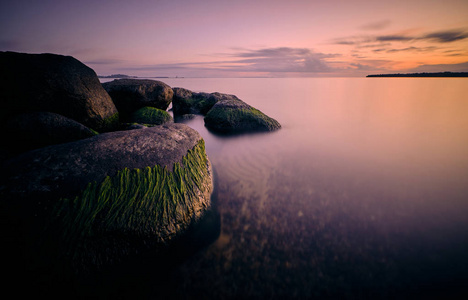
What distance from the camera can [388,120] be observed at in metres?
12.0

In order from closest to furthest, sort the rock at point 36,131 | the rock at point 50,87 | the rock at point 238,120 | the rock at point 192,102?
1. the rock at point 36,131
2. the rock at point 50,87
3. the rock at point 238,120
4. the rock at point 192,102

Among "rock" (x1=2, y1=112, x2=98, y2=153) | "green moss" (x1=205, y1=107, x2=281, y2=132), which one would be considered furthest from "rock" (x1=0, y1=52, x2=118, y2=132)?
"green moss" (x1=205, y1=107, x2=281, y2=132)

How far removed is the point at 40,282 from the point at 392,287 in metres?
4.34

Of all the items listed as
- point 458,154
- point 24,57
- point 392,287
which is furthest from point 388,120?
point 24,57

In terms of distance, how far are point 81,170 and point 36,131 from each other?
2184 millimetres

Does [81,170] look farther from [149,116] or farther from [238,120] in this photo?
[238,120]

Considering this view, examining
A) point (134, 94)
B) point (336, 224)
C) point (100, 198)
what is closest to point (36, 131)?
point (100, 198)

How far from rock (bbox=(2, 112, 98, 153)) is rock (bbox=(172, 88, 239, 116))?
10.8 m

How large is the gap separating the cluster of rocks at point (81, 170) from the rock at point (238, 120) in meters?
4.98

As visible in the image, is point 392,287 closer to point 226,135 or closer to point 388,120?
point 226,135

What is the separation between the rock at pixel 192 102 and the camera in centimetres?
1462

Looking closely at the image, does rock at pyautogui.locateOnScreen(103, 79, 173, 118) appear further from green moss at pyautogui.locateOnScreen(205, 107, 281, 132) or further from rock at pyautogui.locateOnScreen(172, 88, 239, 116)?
rock at pyautogui.locateOnScreen(172, 88, 239, 116)

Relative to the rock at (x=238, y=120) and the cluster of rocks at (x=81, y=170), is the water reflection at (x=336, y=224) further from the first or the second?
the rock at (x=238, y=120)

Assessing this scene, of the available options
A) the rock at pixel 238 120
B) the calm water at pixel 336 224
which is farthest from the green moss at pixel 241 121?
the calm water at pixel 336 224
